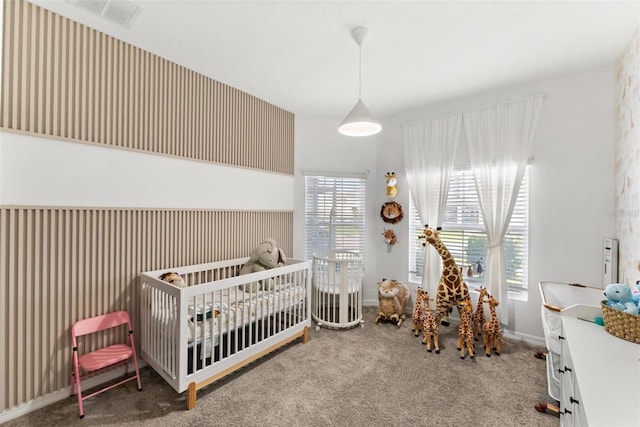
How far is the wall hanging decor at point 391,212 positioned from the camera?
3.62 metres

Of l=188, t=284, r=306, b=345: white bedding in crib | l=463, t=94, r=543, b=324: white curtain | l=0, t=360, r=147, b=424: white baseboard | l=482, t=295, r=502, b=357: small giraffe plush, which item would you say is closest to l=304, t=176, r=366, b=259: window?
l=188, t=284, r=306, b=345: white bedding in crib

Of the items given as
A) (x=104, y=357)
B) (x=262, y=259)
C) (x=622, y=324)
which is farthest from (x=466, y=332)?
(x=104, y=357)

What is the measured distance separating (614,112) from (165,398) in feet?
13.4

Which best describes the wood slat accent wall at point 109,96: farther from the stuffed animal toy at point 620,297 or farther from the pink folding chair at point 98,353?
the stuffed animal toy at point 620,297

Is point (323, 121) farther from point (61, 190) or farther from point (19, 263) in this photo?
point (19, 263)

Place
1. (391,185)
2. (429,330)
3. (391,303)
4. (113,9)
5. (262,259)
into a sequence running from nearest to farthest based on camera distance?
1. (113,9)
2. (429,330)
3. (262,259)
4. (391,303)
5. (391,185)

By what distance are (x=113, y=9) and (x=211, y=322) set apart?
2.15 metres

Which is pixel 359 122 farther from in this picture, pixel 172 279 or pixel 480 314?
pixel 480 314

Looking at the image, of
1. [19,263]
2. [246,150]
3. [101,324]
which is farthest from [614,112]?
[19,263]

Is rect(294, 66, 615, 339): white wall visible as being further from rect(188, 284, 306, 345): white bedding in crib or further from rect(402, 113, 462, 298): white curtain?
rect(188, 284, 306, 345): white bedding in crib

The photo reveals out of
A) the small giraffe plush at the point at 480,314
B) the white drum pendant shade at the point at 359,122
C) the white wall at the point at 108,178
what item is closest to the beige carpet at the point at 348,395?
the small giraffe plush at the point at 480,314

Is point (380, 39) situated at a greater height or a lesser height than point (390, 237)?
greater

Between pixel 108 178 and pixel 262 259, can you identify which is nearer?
pixel 108 178

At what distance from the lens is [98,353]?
196 centimetres
